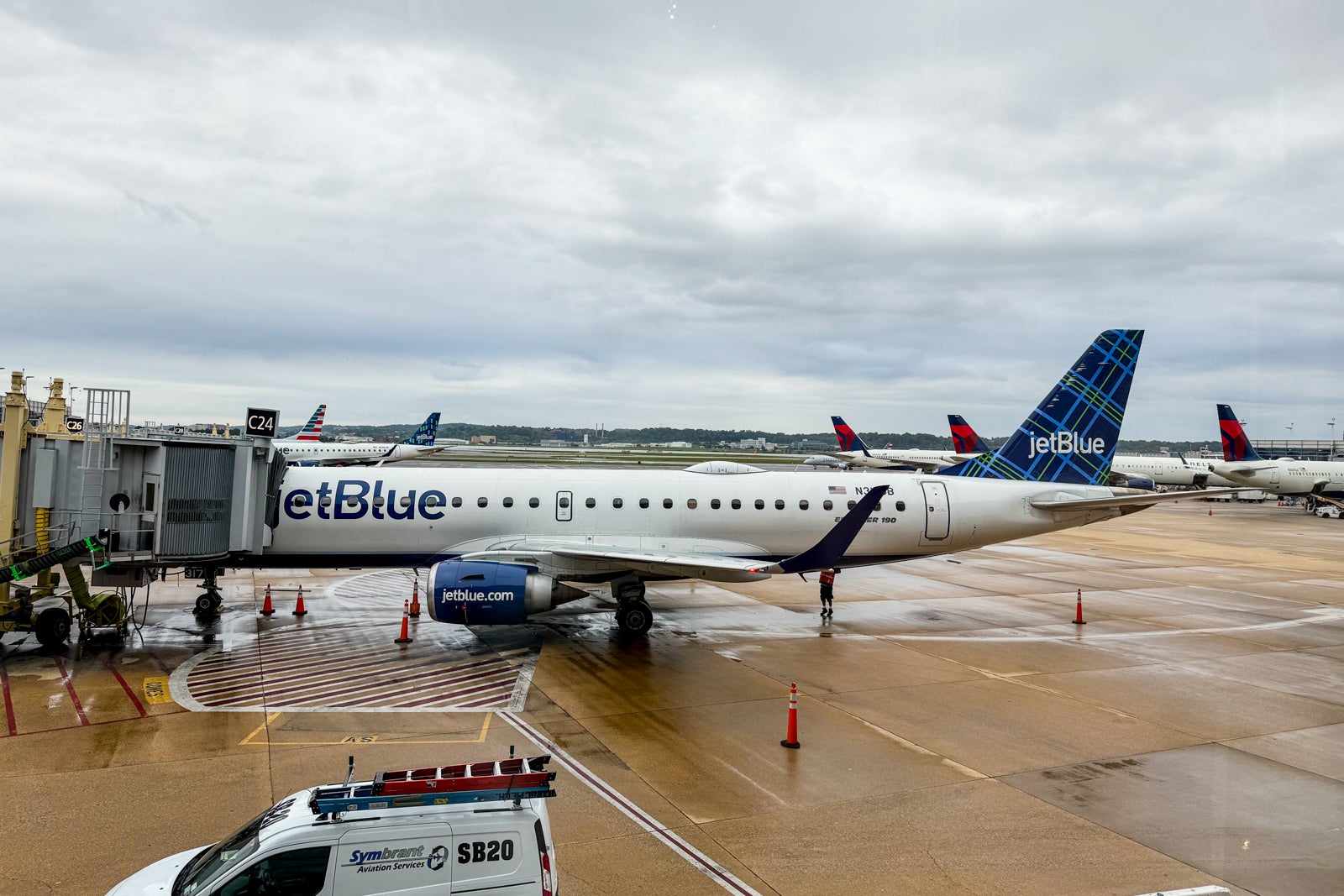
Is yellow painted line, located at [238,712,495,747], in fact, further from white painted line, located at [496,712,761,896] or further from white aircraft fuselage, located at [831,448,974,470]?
white aircraft fuselage, located at [831,448,974,470]

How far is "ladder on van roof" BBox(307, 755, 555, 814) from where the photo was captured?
638 cm

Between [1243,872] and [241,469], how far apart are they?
19106 mm

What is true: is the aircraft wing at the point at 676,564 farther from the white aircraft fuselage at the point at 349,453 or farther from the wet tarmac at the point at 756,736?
the white aircraft fuselage at the point at 349,453

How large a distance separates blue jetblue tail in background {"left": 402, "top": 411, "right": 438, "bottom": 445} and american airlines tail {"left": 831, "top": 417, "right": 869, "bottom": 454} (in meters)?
45.0

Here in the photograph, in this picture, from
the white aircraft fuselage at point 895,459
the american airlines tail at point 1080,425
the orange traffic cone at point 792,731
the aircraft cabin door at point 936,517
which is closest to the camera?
the orange traffic cone at point 792,731

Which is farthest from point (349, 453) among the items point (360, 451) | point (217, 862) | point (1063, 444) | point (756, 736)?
point (217, 862)

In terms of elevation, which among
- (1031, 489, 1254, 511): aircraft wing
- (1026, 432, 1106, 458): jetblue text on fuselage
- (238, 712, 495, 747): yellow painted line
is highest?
(1026, 432, 1106, 458): jetblue text on fuselage

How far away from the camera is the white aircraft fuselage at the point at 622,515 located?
19859 mm

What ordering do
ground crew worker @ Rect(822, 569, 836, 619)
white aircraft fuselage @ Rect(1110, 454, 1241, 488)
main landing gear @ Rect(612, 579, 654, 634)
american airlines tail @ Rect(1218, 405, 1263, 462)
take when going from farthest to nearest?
white aircraft fuselage @ Rect(1110, 454, 1241, 488) → american airlines tail @ Rect(1218, 405, 1263, 462) → ground crew worker @ Rect(822, 569, 836, 619) → main landing gear @ Rect(612, 579, 654, 634)

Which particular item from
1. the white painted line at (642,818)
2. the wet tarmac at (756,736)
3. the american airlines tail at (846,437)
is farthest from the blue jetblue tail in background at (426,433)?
the white painted line at (642,818)

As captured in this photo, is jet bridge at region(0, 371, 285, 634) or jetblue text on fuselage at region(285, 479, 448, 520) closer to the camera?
jet bridge at region(0, 371, 285, 634)

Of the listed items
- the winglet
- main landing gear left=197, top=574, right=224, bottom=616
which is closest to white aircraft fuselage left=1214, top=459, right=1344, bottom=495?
the winglet

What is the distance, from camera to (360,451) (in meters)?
77.0

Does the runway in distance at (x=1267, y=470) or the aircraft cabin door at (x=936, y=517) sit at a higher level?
the runway in distance at (x=1267, y=470)
